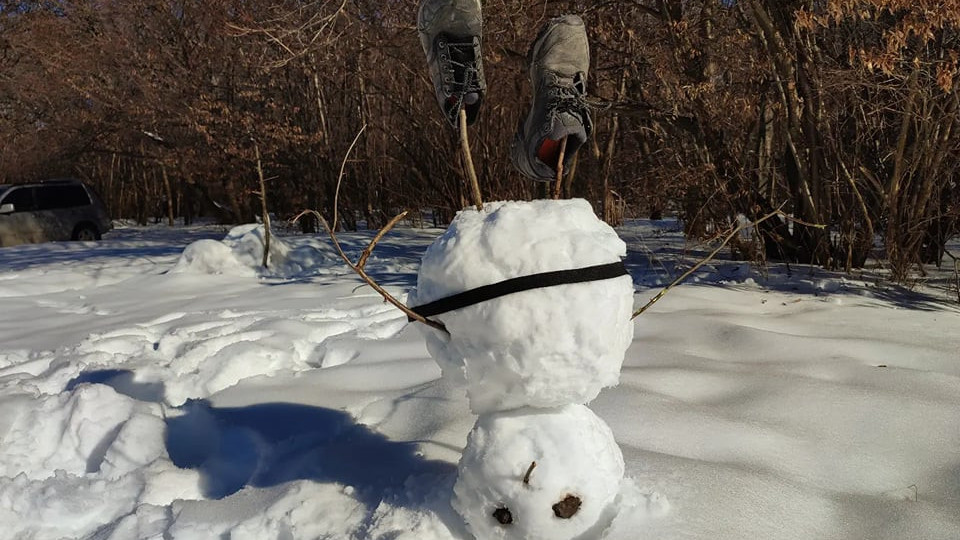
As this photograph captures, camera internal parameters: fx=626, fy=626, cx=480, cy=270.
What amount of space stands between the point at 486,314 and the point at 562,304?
Answer: 0.17 m

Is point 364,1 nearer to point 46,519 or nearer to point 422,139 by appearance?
point 422,139

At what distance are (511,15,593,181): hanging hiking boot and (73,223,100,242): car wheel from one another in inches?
566

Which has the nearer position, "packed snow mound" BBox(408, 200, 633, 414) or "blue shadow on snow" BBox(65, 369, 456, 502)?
"packed snow mound" BBox(408, 200, 633, 414)

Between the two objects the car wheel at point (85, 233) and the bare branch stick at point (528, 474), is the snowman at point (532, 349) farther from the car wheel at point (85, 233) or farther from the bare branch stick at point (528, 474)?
the car wheel at point (85, 233)

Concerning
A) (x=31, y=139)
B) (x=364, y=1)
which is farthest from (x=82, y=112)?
(x=364, y=1)

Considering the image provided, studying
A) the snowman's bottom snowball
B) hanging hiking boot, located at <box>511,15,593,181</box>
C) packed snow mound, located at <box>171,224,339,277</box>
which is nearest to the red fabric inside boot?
hanging hiking boot, located at <box>511,15,593,181</box>

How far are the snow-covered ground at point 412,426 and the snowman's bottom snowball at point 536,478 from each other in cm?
11

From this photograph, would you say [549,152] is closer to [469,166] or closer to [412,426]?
[469,166]

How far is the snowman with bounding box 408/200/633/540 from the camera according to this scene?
1348mm

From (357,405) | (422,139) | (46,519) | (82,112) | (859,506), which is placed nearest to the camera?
(859,506)

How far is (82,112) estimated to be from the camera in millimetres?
13453

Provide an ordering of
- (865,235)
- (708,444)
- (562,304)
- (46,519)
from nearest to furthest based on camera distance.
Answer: (562,304), (46,519), (708,444), (865,235)

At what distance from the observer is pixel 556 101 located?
1.48 m

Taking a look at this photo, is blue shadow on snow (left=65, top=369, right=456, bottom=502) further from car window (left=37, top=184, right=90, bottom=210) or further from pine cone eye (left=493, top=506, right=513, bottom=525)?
car window (left=37, top=184, right=90, bottom=210)
